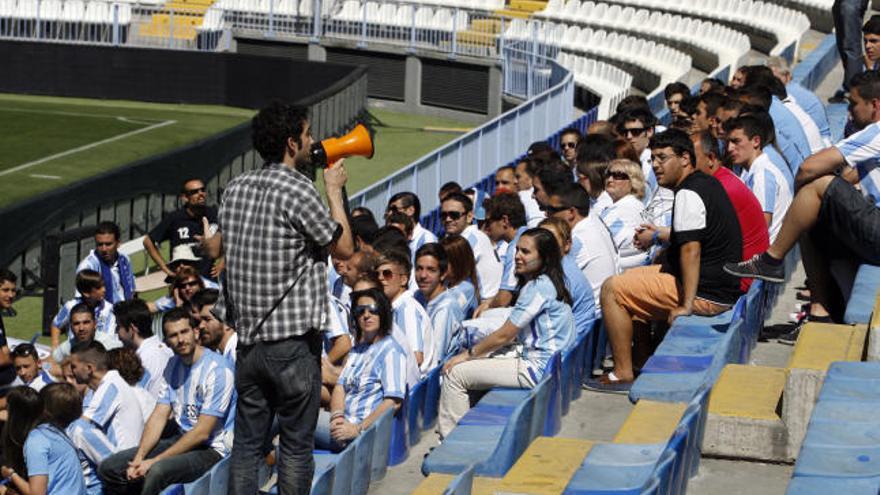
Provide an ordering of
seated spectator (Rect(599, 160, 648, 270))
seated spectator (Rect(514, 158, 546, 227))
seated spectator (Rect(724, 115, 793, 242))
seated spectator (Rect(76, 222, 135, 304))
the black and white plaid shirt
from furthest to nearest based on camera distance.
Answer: seated spectator (Rect(76, 222, 135, 304)) < seated spectator (Rect(514, 158, 546, 227)) < seated spectator (Rect(599, 160, 648, 270)) < seated spectator (Rect(724, 115, 793, 242)) < the black and white plaid shirt

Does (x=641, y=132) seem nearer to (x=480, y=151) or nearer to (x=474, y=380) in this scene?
(x=474, y=380)

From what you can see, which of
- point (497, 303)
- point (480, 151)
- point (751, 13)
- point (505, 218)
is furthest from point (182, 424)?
point (751, 13)

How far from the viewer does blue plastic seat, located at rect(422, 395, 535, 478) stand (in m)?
6.95

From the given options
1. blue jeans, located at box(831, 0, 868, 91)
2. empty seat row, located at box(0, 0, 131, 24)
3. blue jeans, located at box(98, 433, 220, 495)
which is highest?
blue jeans, located at box(831, 0, 868, 91)

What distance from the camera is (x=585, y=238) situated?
9.24m

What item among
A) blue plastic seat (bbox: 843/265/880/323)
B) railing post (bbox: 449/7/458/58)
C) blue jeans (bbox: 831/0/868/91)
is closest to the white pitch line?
railing post (bbox: 449/7/458/58)

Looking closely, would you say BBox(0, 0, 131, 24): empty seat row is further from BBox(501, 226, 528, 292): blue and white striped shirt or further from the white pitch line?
BBox(501, 226, 528, 292): blue and white striped shirt

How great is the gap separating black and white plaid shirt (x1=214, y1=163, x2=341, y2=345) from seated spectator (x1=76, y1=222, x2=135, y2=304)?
276 inches

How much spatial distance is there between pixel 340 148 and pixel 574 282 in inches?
Answer: 107

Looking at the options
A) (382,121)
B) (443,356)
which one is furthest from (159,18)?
(443,356)

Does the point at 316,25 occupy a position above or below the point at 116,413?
above

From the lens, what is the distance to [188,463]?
7.89 metres

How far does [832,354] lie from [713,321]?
1.46m

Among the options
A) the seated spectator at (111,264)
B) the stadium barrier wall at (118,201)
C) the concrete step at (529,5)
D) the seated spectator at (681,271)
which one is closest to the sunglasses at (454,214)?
the seated spectator at (681,271)
